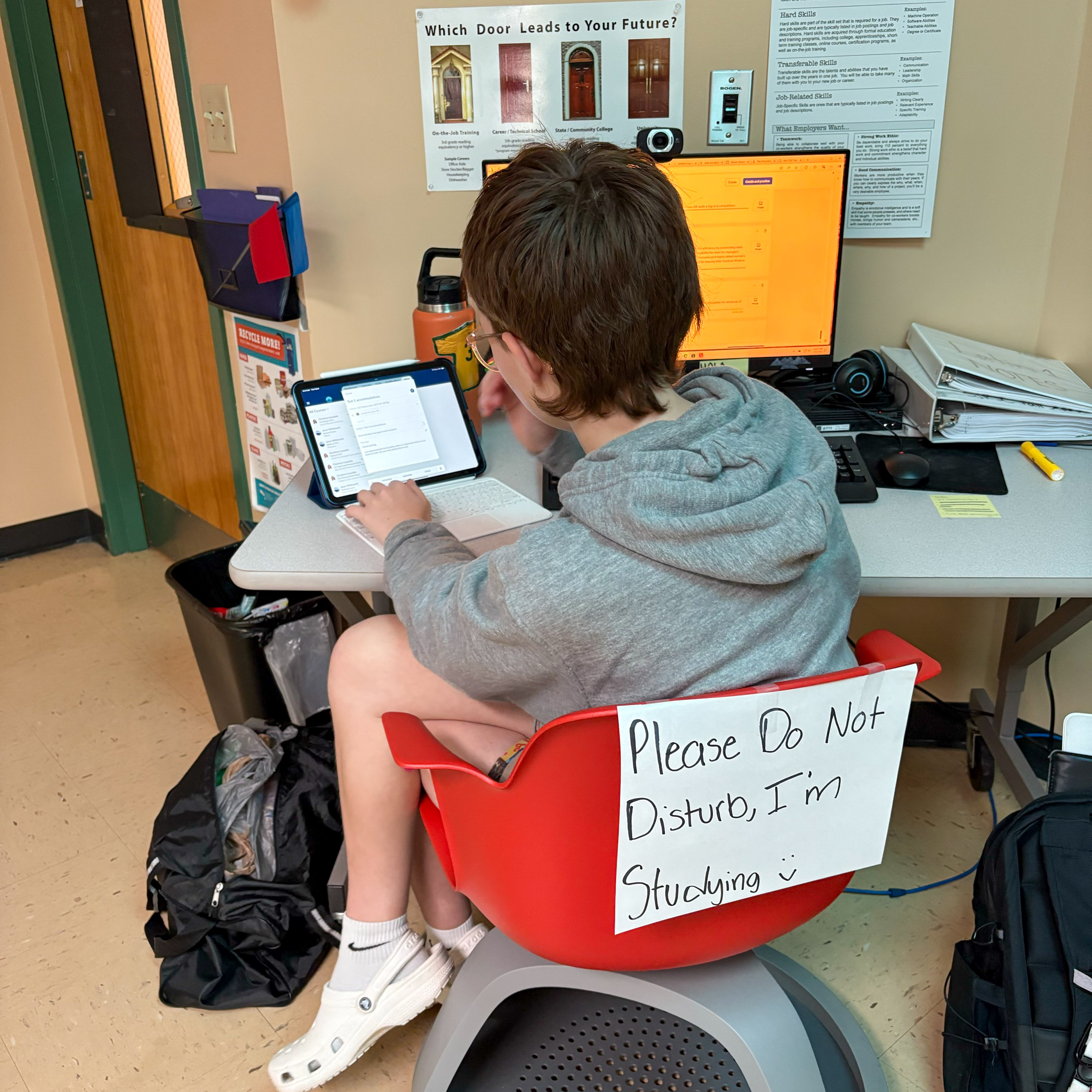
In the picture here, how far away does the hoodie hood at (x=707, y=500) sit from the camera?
848 mm

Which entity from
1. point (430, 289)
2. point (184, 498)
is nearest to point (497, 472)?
point (430, 289)

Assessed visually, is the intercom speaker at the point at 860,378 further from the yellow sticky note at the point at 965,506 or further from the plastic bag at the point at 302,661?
the plastic bag at the point at 302,661

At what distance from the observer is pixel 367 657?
4.07ft

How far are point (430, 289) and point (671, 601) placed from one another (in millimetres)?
893

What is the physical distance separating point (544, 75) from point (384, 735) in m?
1.16

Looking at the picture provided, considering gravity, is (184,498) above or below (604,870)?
below

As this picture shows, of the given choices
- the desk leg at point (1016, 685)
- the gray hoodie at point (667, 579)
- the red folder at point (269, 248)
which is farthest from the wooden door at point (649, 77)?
the desk leg at point (1016, 685)

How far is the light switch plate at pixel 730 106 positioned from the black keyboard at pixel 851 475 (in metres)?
0.61

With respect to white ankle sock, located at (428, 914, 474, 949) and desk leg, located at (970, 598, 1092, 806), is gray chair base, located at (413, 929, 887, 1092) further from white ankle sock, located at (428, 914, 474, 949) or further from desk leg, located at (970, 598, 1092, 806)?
desk leg, located at (970, 598, 1092, 806)

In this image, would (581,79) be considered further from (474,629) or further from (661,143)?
(474,629)

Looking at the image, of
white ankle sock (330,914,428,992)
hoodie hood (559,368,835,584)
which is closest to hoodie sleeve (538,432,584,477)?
hoodie hood (559,368,835,584)

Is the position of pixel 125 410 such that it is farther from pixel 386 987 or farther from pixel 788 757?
pixel 788 757

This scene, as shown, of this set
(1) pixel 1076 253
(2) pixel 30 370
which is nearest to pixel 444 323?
(1) pixel 1076 253

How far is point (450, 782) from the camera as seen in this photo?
98 cm
